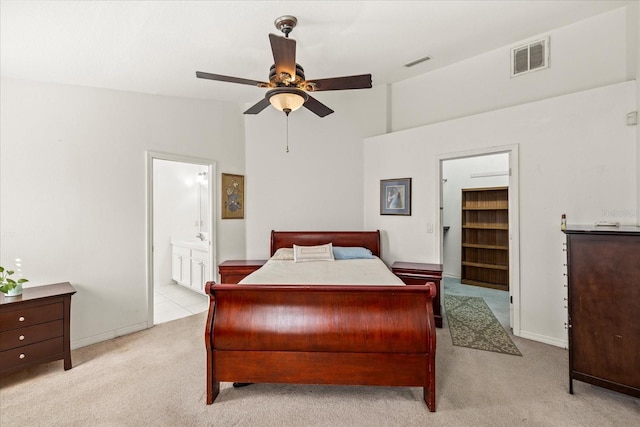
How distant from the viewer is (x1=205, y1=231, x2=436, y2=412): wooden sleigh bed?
2.13 m

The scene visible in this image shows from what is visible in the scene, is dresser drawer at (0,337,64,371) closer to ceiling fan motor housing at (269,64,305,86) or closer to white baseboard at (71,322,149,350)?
white baseboard at (71,322,149,350)

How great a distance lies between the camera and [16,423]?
79.9 inches

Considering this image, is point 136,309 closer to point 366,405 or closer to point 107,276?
point 107,276

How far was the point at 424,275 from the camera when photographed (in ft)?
12.1

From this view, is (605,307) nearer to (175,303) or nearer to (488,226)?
(488,226)

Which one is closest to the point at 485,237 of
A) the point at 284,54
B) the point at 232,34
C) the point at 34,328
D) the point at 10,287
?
the point at 284,54

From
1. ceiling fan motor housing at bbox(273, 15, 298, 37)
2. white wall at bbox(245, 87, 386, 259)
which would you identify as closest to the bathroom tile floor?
white wall at bbox(245, 87, 386, 259)

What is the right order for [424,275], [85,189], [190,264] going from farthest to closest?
[190,264] < [424,275] < [85,189]

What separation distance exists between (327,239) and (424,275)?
1.53 m

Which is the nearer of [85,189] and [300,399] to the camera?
[300,399]

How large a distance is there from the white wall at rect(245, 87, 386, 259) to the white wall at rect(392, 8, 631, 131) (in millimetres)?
808

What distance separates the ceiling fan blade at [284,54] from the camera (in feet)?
6.90

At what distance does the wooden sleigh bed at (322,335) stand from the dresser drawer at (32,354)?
163cm

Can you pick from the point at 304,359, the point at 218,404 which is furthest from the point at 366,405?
the point at 218,404
